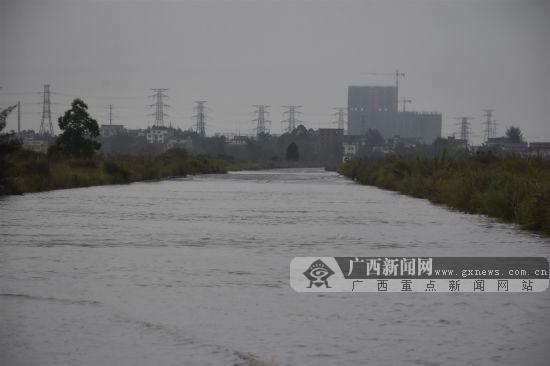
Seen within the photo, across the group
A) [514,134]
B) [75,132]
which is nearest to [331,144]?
[514,134]

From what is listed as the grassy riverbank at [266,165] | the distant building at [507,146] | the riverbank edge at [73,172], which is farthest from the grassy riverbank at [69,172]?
the grassy riverbank at [266,165]

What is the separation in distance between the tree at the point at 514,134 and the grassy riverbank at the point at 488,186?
282ft

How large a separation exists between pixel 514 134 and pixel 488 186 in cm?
10779

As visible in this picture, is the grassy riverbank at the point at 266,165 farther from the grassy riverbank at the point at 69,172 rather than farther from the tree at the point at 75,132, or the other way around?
the tree at the point at 75,132

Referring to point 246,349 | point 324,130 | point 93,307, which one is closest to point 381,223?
point 93,307

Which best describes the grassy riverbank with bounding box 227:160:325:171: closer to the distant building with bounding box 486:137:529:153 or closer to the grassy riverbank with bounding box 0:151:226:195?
the distant building with bounding box 486:137:529:153

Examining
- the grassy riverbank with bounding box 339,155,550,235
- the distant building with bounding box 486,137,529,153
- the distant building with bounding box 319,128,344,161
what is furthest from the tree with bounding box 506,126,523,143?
the grassy riverbank with bounding box 339,155,550,235

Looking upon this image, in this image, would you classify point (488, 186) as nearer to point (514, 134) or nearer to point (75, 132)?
point (75, 132)

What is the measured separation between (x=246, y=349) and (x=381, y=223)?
1495cm

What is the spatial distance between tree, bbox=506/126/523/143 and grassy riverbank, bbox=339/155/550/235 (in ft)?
282

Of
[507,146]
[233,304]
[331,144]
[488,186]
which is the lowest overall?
[233,304]

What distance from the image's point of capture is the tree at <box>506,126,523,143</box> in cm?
13225

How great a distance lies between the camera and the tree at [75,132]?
59.7 metres

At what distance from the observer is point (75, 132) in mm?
60219
